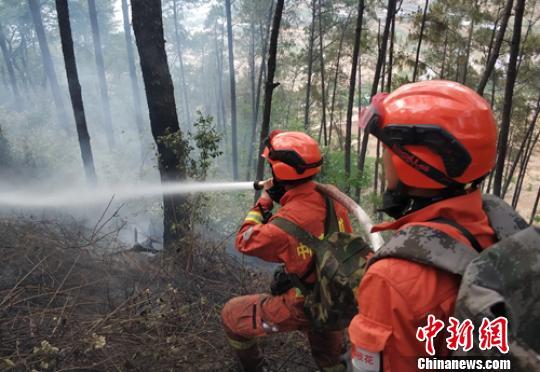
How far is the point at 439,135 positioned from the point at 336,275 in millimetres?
1398

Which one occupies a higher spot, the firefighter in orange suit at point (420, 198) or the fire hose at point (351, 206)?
the firefighter in orange suit at point (420, 198)

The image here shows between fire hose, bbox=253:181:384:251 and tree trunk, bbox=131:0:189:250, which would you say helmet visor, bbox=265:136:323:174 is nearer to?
fire hose, bbox=253:181:384:251

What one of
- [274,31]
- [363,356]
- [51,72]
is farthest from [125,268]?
[51,72]

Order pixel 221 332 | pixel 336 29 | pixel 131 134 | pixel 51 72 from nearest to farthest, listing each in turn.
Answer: pixel 221 332, pixel 336 29, pixel 51 72, pixel 131 134

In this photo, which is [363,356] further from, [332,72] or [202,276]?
[332,72]

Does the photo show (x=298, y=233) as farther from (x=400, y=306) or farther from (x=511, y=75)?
(x=511, y=75)

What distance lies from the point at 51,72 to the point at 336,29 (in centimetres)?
1975

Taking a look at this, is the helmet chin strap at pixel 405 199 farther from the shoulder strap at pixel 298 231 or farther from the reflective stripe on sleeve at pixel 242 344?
the reflective stripe on sleeve at pixel 242 344

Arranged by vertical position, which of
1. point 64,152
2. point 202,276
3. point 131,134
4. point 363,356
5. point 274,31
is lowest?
point 131,134

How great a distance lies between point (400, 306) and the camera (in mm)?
1344

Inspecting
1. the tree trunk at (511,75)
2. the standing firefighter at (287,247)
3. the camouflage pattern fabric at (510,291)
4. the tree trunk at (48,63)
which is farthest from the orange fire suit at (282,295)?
the tree trunk at (48,63)

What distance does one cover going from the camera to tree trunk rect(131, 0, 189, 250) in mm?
5562

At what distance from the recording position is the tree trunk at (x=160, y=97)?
5562mm

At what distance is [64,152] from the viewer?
17.6m
